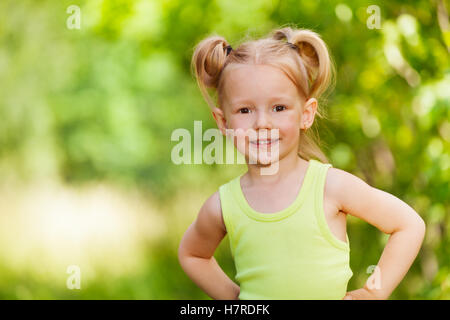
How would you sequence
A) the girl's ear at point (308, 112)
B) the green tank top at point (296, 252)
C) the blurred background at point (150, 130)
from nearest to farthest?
the green tank top at point (296, 252) < the girl's ear at point (308, 112) < the blurred background at point (150, 130)

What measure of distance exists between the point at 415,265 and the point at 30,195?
409cm

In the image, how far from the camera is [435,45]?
3.41m

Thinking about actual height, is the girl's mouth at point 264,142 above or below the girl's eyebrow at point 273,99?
below

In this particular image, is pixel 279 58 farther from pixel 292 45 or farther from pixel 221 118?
pixel 221 118

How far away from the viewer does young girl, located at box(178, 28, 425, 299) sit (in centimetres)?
165

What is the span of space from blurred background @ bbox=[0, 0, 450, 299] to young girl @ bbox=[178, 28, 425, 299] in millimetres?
300

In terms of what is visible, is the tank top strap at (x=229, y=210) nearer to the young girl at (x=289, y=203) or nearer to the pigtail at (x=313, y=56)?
the young girl at (x=289, y=203)

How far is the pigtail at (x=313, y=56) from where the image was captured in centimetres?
179

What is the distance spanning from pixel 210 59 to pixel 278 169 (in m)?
0.38

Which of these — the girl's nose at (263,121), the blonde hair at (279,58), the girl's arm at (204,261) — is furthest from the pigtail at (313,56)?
the girl's arm at (204,261)
